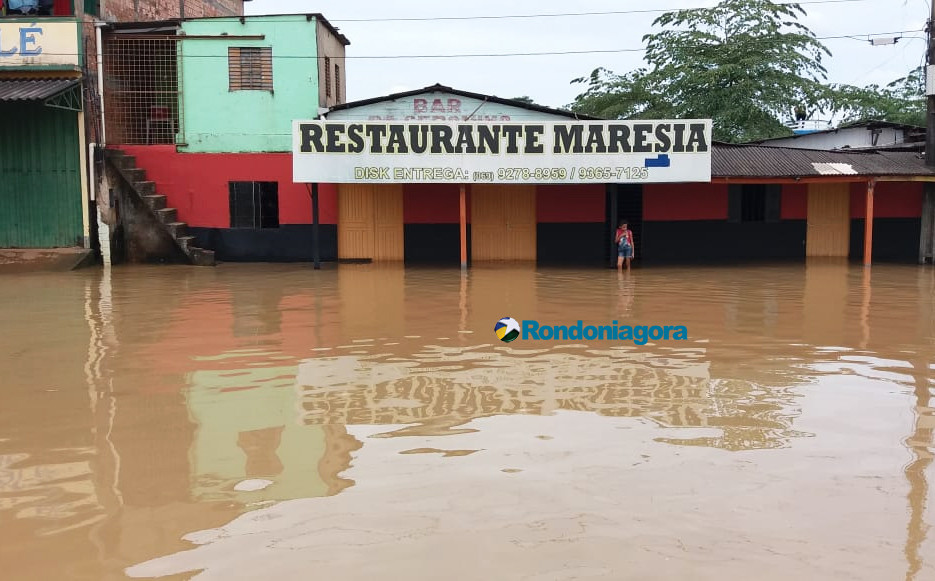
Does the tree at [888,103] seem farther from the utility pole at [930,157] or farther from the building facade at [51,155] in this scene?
the building facade at [51,155]

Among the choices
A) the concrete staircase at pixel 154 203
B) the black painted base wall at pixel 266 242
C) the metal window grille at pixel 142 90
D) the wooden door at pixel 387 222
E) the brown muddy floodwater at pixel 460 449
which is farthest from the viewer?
the wooden door at pixel 387 222

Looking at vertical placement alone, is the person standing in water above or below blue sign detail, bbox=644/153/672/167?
below

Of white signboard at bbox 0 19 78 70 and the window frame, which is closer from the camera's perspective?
white signboard at bbox 0 19 78 70

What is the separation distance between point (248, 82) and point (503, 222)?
282 inches

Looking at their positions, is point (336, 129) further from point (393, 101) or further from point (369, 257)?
point (369, 257)

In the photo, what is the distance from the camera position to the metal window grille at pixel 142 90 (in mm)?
20547

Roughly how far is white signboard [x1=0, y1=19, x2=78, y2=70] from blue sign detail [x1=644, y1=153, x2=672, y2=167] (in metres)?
13.1

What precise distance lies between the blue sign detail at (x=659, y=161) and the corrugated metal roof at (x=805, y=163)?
1.49m

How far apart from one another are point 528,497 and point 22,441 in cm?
361

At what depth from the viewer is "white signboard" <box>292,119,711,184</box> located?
19.2 m

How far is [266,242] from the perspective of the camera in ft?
70.2

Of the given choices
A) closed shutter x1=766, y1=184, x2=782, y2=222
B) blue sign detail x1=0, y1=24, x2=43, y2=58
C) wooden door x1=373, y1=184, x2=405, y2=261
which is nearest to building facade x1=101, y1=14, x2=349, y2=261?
blue sign detail x1=0, y1=24, x2=43, y2=58

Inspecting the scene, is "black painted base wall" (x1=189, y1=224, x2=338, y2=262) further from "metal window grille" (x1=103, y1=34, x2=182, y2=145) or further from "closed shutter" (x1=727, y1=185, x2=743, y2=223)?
"closed shutter" (x1=727, y1=185, x2=743, y2=223)

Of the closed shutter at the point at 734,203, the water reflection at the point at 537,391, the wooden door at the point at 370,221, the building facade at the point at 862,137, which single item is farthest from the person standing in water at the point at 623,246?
the building facade at the point at 862,137
